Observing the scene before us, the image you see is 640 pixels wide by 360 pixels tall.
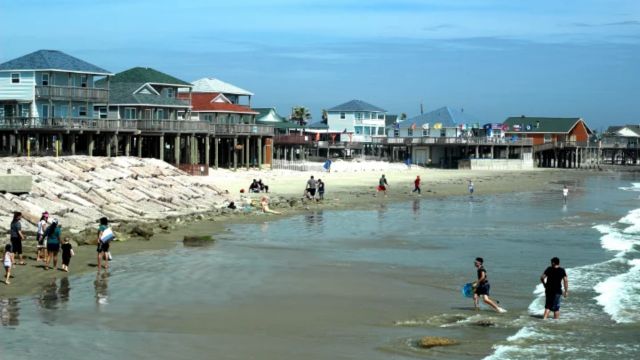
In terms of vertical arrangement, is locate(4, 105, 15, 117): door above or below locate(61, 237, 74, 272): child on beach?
above

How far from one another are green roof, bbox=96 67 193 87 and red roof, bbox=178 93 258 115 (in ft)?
15.0

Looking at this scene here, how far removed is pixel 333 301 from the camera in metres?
19.0

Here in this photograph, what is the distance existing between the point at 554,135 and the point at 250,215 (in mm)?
80256

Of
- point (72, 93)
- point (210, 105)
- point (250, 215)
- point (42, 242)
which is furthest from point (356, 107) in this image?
point (42, 242)

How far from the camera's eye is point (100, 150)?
189 feet

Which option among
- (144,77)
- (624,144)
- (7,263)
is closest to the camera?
(7,263)

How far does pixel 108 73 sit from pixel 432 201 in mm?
22034

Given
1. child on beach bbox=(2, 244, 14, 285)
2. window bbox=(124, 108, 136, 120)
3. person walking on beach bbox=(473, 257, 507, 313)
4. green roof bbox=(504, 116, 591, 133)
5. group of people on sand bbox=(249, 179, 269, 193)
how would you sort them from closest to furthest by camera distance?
1. person walking on beach bbox=(473, 257, 507, 313)
2. child on beach bbox=(2, 244, 14, 285)
3. group of people on sand bbox=(249, 179, 269, 193)
4. window bbox=(124, 108, 136, 120)
5. green roof bbox=(504, 116, 591, 133)

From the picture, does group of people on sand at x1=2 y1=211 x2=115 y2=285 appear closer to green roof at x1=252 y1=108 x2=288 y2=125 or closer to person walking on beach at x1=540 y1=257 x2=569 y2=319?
person walking on beach at x1=540 y1=257 x2=569 y2=319

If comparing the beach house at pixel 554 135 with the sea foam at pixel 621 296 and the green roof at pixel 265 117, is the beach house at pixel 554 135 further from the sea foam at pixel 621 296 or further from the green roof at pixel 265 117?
the sea foam at pixel 621 296

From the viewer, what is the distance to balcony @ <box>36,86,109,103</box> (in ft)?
179

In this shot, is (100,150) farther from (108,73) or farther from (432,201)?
(432,201)

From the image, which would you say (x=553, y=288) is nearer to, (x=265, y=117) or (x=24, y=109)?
(x=24, y=109)

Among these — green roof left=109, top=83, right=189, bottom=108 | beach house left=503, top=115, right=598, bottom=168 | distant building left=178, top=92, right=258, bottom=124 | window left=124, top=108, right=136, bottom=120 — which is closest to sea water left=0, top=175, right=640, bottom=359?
green roof left=109, top=83, right=189, bottom=108
